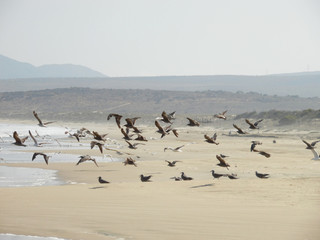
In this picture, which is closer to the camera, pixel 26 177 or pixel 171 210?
pixel 171 210

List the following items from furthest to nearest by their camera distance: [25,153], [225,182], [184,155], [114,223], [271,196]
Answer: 1. [25,153]
2. [184,155]
3. [225,182]
4. [271,196]
5. [114,223]

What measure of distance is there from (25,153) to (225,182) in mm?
17260

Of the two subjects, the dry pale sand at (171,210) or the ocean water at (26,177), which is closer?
the dry pale sand at (171,210)

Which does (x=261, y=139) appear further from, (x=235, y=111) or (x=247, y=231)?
(x=235, y=111)

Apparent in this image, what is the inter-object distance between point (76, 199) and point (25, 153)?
17.8m

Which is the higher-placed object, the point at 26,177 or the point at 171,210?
the point at 171,210

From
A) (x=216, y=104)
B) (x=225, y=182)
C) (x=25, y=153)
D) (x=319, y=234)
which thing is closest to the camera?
(x=319, y=234)

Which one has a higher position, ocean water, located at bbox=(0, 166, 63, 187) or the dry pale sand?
the dry pale sand

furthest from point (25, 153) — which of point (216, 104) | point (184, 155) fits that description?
point (216, 104)

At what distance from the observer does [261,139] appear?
39.2 meters

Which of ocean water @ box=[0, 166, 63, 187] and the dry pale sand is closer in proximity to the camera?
the dry pale sand

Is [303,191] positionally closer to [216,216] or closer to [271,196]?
[271,196]

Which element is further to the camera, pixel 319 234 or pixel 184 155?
pixel 184 155

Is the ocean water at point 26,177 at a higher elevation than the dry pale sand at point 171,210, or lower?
lower
